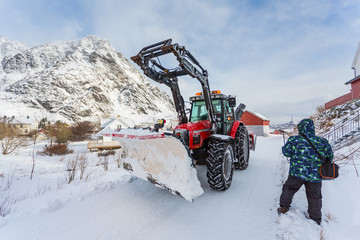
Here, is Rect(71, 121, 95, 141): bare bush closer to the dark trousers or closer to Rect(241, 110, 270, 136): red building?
Rect(241, 110, 270, 136): red building

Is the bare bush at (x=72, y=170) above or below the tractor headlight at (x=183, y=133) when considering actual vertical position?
below

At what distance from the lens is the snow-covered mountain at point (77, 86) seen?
232ft

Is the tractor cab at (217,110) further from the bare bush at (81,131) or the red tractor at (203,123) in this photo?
the bare bush at (81,131)

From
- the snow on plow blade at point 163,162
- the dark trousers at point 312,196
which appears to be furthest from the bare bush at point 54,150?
the dark trousers at point 312,196

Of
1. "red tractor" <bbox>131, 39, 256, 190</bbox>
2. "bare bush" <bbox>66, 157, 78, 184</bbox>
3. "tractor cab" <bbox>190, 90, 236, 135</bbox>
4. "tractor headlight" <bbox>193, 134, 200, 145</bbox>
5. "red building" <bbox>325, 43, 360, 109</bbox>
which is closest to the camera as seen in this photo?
"red tractor" <bbox>131, 39, 256, 190</bbox>

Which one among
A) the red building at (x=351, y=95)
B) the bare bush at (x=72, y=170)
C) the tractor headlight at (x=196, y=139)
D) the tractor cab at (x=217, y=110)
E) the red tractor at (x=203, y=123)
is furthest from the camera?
the red building at (x=351, y=95)

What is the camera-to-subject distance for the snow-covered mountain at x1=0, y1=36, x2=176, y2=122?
70625 mm

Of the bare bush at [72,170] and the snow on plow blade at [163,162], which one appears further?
the bare bush at [72,170]

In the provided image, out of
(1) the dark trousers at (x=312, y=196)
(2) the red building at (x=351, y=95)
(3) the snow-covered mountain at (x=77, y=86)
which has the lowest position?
(1) the dark trousers at (x=312, y=196)

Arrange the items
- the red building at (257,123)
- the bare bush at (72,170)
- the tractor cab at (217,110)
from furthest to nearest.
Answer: the red building at (257,123)
the bare bush at (72,170)
the tractor cab at (217,110)

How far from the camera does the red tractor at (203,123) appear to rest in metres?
3.25

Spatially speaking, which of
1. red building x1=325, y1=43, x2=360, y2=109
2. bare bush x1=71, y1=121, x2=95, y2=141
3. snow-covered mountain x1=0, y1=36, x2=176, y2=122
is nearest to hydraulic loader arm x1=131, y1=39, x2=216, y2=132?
red building x1=325, y1=43, x2=360, y2=109

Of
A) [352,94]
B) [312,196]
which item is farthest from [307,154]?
[352,94]

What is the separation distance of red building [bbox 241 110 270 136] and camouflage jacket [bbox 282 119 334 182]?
24030mm
